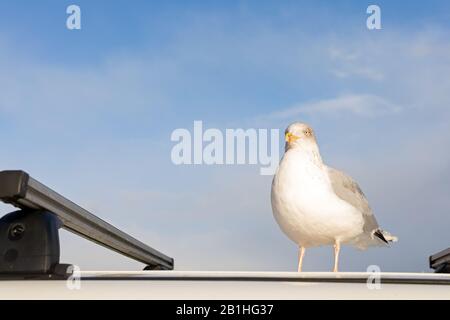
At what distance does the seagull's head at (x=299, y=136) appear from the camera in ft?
22.2

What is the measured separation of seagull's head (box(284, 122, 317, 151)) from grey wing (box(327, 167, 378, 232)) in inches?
15.1

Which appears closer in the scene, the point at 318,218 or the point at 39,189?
the point at 39,189

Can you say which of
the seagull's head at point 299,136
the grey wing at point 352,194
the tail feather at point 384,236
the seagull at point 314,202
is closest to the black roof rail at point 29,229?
the seagull at point 314,202

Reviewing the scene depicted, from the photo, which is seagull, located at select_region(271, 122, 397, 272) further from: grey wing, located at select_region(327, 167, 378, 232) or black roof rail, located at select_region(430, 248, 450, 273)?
black roof rail, located at select_region(430, 248, 450, 273)

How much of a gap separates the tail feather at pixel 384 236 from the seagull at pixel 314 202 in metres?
0.03

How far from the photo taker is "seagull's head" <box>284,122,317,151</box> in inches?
266

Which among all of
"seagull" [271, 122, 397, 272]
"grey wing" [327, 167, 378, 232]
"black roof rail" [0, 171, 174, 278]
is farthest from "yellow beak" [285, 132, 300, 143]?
"black roof rail" [0, 171, 174, 278]

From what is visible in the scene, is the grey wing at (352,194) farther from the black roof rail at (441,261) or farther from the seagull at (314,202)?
the black roof rail at (441,261)
